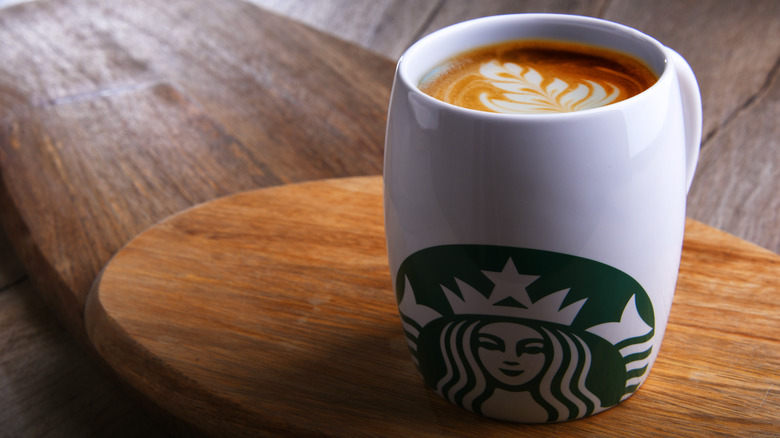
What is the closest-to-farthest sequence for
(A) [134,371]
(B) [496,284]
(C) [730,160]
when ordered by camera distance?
(B) [496,284] → (A) [134,371] → (C) [730,160]

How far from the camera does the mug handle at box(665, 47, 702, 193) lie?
0.37 meters

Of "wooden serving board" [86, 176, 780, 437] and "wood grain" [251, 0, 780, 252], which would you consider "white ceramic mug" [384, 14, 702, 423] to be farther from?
"wood grain" [251, 0, 780, 252]

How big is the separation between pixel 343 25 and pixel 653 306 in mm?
934

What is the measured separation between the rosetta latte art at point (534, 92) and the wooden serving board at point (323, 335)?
166 mm

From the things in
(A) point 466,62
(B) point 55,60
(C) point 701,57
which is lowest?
(B) point 55,60

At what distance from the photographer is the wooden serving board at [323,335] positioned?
1.35 ft

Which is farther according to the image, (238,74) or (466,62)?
(238,74)

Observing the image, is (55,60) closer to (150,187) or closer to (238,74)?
(238,74)

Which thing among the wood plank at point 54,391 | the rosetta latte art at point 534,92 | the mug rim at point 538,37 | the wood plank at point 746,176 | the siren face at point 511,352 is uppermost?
the mug rim at point 538,37

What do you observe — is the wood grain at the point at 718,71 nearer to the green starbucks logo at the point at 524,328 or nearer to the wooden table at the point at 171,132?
the wooden table at the point at 171,132

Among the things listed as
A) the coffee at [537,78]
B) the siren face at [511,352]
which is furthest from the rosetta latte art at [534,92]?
the siren face at [511,352]

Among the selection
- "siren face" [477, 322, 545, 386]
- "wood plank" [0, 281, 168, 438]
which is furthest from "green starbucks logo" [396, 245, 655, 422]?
"wood plank" [0, 281, 168, 438]

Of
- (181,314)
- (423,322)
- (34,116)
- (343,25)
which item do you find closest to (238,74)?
(34,116)

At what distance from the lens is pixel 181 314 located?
1.63 ft
